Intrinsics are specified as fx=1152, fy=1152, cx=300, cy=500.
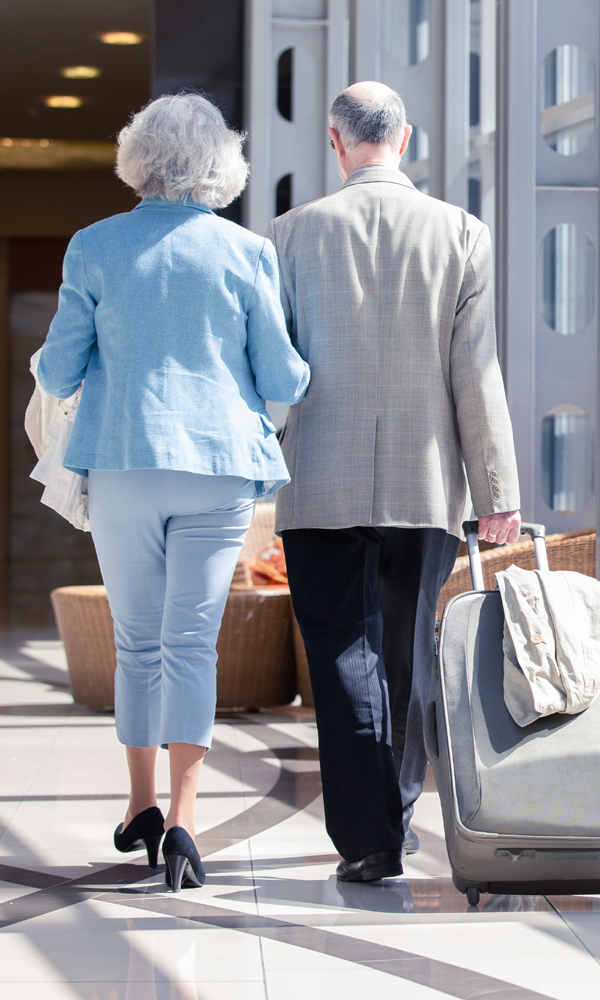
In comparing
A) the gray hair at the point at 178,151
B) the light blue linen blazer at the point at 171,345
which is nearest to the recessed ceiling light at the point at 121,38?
the gray hair at the point at 178,151

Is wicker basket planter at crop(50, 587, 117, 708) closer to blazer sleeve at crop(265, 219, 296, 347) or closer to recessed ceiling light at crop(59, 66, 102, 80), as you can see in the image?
blazer sleeve at crop(265, 219, 296, 347)

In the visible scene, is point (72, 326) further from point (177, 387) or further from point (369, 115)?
point (369, 115)

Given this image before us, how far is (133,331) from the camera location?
2.18 meters

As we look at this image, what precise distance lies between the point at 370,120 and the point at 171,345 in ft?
2.24

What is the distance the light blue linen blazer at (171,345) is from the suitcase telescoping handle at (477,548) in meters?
0.40

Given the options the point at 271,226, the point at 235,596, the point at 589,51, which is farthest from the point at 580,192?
the point at 271,226

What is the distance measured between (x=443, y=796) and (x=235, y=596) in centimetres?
237

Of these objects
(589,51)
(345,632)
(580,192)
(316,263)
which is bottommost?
(345,632)

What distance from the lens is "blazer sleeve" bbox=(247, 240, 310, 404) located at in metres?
2.25

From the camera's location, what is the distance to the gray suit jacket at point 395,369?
234 cm

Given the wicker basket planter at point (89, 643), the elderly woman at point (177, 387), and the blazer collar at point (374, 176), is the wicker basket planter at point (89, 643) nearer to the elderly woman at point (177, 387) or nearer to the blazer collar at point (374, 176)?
the elderly woman at point (177, 387)

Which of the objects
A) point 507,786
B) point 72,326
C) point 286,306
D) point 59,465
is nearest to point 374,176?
point 286,306

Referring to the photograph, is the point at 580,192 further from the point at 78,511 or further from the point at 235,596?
the point at 78,511

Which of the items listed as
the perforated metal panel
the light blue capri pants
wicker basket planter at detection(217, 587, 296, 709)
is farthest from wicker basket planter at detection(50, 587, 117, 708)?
the light blue capri pants
